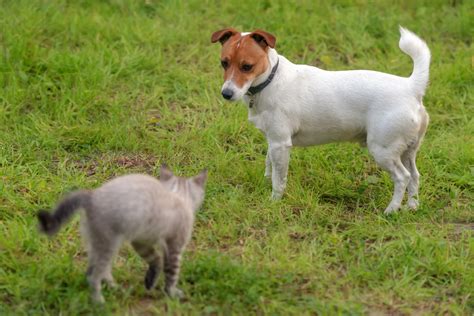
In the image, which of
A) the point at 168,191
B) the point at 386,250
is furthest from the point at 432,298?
the point at 168,191

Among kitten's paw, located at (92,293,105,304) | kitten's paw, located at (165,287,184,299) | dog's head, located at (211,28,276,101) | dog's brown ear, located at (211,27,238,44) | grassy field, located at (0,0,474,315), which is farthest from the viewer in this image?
dog's brown ear, located at (211,27,238,44)

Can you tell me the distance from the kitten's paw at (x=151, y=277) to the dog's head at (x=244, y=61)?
151 cm

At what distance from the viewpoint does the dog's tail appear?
5.27 metres

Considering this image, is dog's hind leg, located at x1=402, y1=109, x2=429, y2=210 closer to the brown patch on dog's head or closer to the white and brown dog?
the white and brown dog

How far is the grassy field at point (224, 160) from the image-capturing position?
4410 millimetres

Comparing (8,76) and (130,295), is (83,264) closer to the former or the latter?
(130,295)

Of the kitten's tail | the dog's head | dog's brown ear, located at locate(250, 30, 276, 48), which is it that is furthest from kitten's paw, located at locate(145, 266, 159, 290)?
dog's brown ear, located at locate(250, 30, 276, 48)

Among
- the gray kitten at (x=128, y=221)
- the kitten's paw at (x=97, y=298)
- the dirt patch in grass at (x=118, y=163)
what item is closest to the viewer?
the gray kitten at (x=128, y=221)

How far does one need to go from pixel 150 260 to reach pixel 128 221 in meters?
0.49

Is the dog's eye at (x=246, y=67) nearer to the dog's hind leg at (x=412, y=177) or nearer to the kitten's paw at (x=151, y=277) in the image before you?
the dog's hind leg at (x=412, y=177)

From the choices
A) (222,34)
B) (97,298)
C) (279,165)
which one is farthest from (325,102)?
(97,298)

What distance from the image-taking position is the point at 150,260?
166 inches

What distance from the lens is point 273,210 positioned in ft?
17.7

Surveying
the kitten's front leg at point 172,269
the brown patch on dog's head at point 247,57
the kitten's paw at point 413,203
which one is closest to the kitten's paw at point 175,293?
the kitten's front leg at point 172,269
